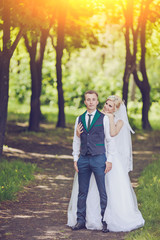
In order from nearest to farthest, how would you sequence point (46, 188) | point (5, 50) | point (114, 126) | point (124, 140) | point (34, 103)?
point (114, 126)
point (124, 140)
point (46, 188)
point (5, 50)
point (34, 103)

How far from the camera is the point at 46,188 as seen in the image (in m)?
9.82

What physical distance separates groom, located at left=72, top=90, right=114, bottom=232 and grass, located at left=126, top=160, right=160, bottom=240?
2.02ft

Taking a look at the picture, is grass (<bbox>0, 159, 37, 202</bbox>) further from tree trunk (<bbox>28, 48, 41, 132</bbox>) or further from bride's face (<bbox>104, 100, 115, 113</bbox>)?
tree trunk (<bbox>28, 48, 41, 132</bbox>)

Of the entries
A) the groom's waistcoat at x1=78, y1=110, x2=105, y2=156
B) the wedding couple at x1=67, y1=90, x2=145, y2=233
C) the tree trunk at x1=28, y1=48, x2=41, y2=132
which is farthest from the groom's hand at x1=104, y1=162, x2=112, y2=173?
the tree trunk at x1=28, y1=48, x2=41, y2=132

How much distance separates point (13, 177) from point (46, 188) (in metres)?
0.77

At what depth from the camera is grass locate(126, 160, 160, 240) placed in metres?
6.25

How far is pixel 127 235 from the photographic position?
6.35 m

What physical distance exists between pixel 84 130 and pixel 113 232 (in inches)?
60.6

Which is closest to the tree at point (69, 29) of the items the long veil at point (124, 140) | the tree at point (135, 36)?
the tree at point (135, 36)

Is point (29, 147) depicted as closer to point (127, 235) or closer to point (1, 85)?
point (1, 85)

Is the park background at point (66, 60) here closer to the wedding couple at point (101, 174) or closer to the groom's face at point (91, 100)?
the wedding couple at point (101, 174)

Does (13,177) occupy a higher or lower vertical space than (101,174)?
lower

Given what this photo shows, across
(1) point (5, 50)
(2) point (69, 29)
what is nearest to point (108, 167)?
(1) point (5, 50)

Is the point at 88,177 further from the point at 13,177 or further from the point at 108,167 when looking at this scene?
the point at 13,177
